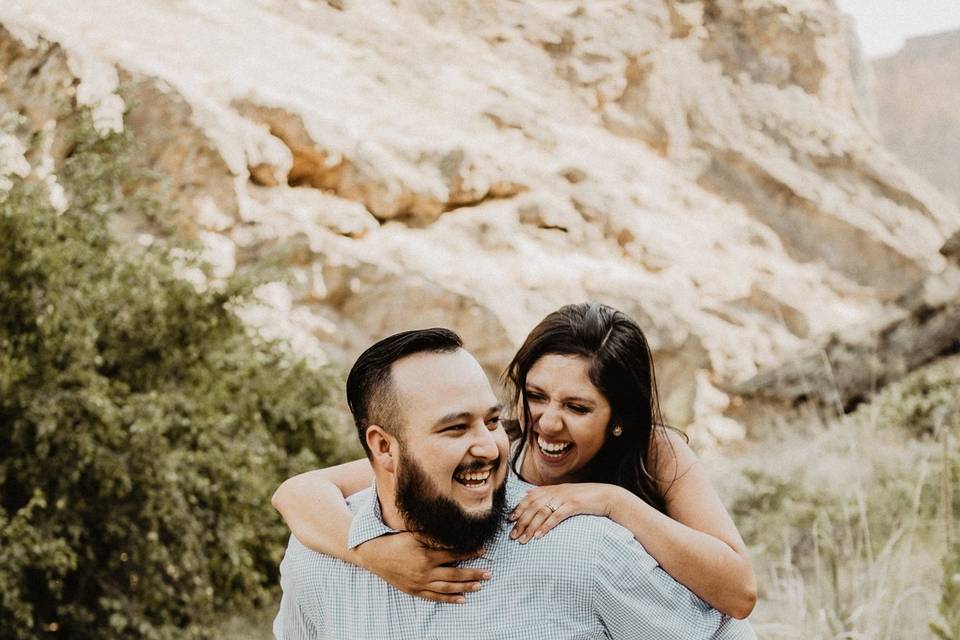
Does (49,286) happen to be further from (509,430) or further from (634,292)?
(634,292)

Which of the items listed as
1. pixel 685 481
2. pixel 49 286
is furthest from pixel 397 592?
pixel 49 286

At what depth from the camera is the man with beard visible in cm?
175

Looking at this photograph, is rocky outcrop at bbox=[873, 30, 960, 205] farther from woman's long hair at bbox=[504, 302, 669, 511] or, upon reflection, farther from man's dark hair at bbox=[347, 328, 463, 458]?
man's dark hair at bbox=[347, 328, 463, 458]

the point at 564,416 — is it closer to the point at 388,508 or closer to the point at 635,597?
the point at 388,508

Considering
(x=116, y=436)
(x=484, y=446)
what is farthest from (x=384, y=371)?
(x=116, y=436)

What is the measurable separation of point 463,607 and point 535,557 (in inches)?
6.8

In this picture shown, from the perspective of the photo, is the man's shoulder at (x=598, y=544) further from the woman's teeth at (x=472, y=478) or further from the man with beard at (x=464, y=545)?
the woman's teeth at (x=472, y=478)

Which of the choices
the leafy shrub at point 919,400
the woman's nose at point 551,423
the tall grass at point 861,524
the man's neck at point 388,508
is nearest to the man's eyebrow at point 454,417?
the man's neck at point 388,508

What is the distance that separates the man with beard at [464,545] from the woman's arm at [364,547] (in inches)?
0.9

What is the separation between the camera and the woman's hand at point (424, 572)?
1.81 m

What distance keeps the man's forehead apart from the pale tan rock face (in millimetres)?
5297

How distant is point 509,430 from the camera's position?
9.73ft

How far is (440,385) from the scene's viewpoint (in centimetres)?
186

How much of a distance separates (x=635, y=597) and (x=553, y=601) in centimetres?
16
